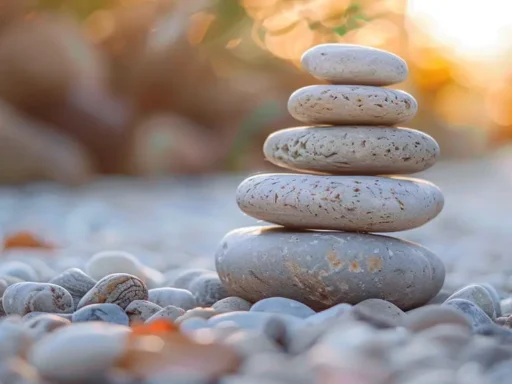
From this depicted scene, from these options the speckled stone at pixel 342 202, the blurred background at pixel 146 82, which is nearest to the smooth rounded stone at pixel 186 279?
the speckled stone at pixel 342 202

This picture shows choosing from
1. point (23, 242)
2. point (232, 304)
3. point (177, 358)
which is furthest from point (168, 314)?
point (23, 242)

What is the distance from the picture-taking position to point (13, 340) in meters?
1.89

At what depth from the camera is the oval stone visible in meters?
2.81

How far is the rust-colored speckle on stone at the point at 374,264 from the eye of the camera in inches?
104

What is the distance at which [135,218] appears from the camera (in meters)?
6.50

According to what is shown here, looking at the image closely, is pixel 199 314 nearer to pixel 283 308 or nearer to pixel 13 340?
pixel 283 308

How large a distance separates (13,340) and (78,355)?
0.35 metres

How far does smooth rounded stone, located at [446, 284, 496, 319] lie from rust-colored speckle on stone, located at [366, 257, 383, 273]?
12.2 inches

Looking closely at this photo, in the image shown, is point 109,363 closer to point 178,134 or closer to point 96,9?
point 178,134

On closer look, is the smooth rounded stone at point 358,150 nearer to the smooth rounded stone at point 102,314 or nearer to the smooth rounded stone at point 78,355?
the smooth rounded stone at point 102,314

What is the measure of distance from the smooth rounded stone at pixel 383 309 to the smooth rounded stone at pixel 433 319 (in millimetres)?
251

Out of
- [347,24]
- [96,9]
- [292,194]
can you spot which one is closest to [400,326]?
[292,194]

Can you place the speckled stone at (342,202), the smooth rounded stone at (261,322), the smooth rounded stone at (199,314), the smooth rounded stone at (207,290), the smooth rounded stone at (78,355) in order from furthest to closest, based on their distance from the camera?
the smooth rounded stone at (207,290) → the speckled stone at (342,202) → the smooth rounded stone at (199,314) → the smooth rounded stone at (261,322) → the smooth rounded stone at (78,355)

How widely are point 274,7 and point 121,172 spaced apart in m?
2.97
